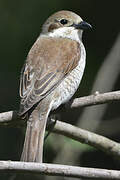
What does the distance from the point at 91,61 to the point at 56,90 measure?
1.55m

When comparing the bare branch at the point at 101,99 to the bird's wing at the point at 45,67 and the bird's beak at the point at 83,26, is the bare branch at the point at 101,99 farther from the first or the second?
the bird's beak at the point at 83,26

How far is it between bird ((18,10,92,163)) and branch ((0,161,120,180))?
26.7 inches

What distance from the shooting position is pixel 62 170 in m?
3.11

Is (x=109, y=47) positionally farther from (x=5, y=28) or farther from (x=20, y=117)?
(x=20, y=117)

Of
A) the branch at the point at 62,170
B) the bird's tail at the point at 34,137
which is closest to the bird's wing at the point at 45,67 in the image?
the bird's tail at the point at 34,137

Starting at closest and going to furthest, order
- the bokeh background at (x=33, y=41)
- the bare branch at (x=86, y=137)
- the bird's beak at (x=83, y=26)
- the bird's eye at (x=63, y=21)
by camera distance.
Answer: the bare branch at (x=86, y=137), the bird's beak at (x=83, y=26), the bird's eye at (x=63, y=21), the bokeh background at (x=33, y=41)

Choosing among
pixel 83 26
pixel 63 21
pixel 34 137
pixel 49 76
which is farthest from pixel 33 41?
pixel 34 137

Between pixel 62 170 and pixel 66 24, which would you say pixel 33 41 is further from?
pixel 62 170

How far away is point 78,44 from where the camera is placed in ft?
16.7

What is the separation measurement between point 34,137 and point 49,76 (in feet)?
2.37

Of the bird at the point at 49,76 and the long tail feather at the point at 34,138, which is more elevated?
the bird at the point at 49,76

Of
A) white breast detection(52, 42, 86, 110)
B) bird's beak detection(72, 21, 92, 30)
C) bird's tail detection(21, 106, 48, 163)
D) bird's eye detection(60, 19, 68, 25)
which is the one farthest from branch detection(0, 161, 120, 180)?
bird's eye detection(60, 19, 68, 25)

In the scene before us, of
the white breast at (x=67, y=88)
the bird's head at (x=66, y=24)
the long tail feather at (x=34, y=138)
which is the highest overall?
the bird's head at (x=66, y=24)

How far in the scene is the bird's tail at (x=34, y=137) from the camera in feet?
12.7
